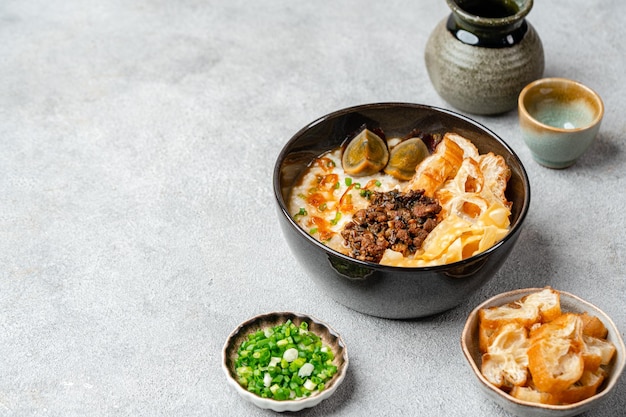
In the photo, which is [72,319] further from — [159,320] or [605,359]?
[605,359]

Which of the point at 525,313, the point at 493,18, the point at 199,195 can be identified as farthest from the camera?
the point at 493,18

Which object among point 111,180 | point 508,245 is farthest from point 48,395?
point 508,245

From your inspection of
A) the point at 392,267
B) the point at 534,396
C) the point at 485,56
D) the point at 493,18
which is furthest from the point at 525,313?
the point at 493,18

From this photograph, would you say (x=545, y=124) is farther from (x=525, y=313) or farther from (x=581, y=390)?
(x=581, y=390)

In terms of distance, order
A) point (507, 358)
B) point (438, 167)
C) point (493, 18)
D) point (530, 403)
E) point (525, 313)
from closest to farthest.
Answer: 1. point (530, 403)
2. point (507, 358)
3. point (525, 313)
4. point (438, 167)
5. point (493, 18)

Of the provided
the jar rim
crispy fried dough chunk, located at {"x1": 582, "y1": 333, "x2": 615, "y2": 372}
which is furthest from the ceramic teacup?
crispy fried dough chunk, located at {"x1": 582, "y1": 333, "x2": 615, "y2": 372}

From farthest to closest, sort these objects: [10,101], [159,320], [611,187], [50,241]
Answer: [10,101] → [611,187] → [50,241] → [159,320]

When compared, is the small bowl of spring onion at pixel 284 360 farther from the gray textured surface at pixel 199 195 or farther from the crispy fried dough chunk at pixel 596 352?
the crispy fried dough chunk at pixel 596 352

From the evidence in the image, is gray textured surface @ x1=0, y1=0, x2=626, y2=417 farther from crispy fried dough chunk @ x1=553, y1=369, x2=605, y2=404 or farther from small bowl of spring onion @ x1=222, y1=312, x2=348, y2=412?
crispy fried dough chunk @ x1=553, y1=369, x2=605, y2=404

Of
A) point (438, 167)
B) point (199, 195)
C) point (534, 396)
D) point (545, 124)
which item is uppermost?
point (438, 167)
